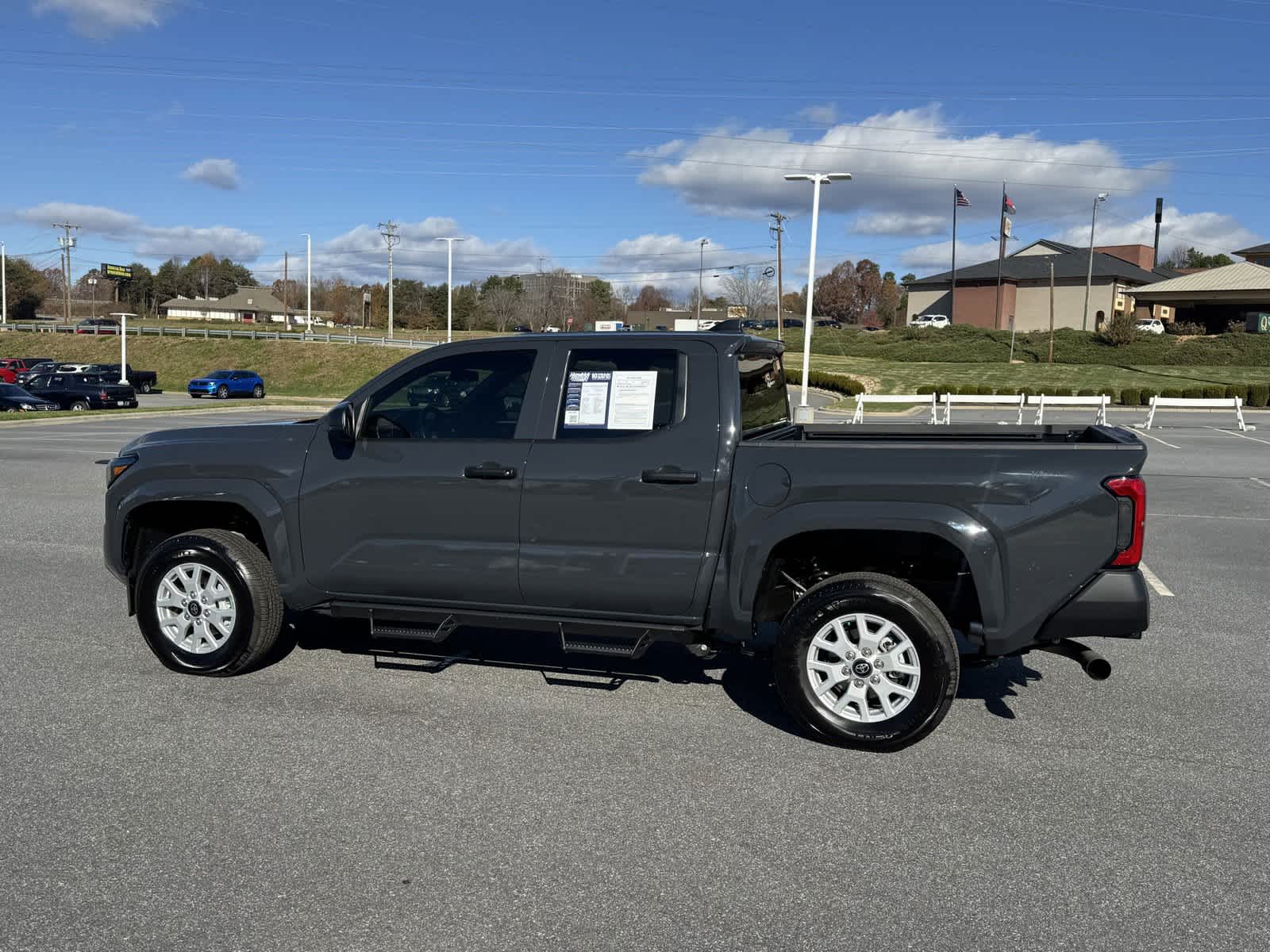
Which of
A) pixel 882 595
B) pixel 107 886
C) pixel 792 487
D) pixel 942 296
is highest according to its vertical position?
pixel 942 296

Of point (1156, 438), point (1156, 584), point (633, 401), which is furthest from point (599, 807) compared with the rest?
point (1156, 438)

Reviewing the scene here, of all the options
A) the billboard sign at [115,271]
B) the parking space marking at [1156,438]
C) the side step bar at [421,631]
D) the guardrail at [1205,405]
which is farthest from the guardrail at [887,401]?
the billboard sign at [115,271]

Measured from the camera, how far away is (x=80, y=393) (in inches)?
1441

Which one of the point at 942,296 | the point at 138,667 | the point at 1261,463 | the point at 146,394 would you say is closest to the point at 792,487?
the point at 138,667

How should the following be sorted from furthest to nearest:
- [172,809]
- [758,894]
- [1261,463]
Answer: [1261,463], [172,809], [758,894]

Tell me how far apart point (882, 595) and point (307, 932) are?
2.78m

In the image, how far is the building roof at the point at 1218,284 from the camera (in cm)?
7000

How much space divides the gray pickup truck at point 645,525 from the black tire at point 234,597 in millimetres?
16

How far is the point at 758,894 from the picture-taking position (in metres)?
3.59

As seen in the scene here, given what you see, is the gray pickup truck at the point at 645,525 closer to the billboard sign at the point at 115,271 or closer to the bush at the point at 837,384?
the bush at the point at 837,384

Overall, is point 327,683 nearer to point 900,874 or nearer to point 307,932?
point 307,932

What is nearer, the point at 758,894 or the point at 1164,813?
the point at 758,894

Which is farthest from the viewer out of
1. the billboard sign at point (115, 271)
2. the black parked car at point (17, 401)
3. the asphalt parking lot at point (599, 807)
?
the billboard sign at point (115, 271)

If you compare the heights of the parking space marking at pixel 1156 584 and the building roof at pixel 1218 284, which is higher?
the building roof at pixel 1218 284
